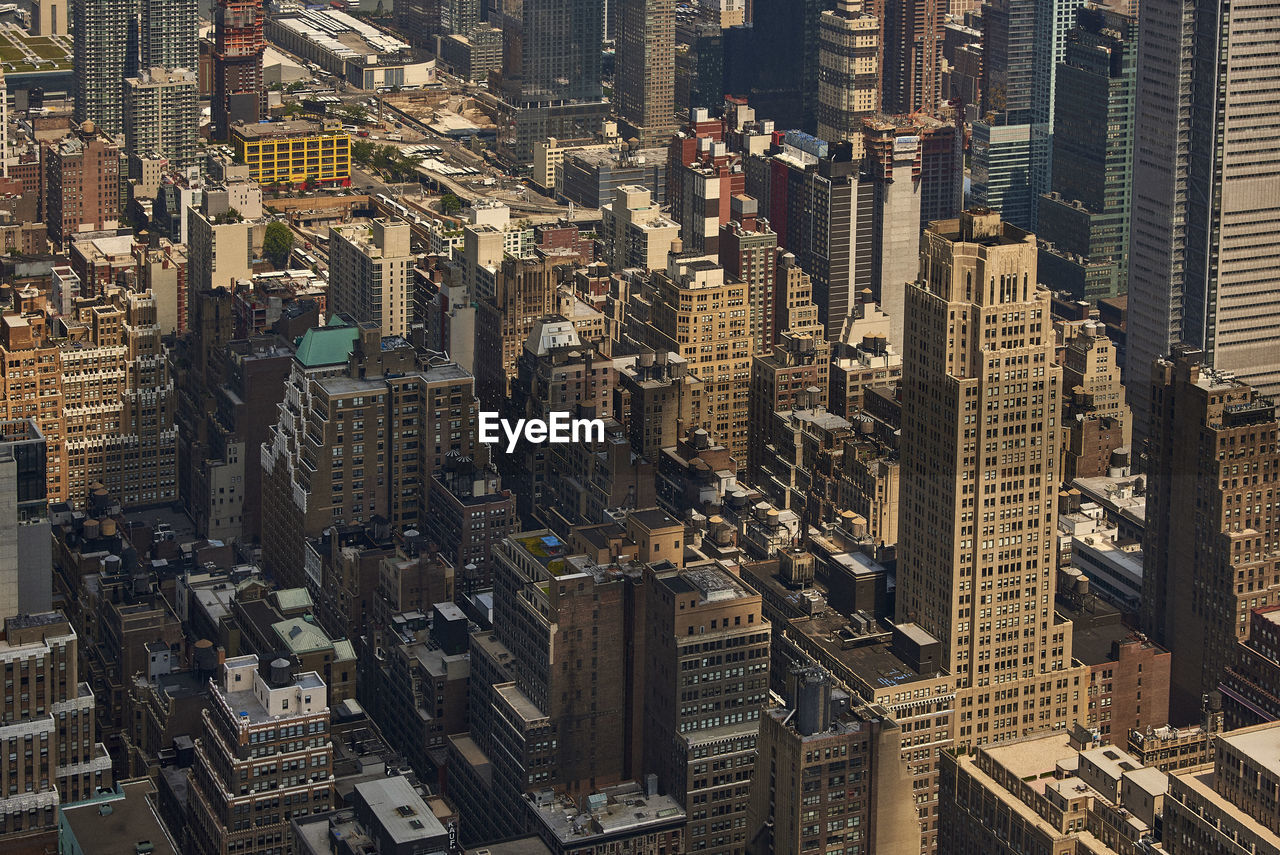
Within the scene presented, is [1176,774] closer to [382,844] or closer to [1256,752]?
[1256,752]

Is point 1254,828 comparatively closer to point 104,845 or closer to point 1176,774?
point 1176,774

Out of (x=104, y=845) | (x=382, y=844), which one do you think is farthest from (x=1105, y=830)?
(x=104, y=845)

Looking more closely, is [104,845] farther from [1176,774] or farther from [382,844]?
[1176,774]

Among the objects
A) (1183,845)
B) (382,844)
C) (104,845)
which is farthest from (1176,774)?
(104,845)
